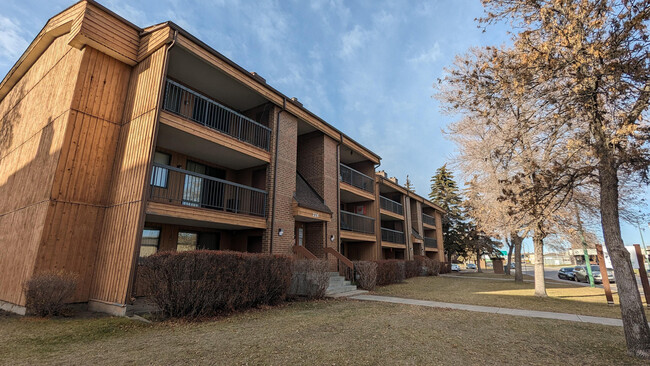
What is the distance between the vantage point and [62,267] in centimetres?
823

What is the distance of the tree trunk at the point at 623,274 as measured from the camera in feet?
16.1

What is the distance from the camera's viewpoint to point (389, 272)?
54.7ft

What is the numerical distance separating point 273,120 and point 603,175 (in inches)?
441

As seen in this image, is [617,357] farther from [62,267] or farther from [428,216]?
[428,216]

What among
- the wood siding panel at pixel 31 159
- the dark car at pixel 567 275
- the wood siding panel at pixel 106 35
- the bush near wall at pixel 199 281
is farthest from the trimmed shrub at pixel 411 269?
the wood siding panel at pixel 106 35

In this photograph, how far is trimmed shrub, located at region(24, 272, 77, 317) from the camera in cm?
704

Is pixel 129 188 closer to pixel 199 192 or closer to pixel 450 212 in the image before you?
pixel 199 192

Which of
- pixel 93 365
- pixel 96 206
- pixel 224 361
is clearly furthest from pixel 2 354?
pixel 96 206

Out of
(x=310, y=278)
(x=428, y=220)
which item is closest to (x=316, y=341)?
(x=310, y=278)

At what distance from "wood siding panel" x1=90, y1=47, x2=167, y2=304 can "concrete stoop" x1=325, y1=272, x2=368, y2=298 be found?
22.2 ft

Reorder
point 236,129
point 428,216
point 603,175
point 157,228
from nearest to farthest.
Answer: point 603,175
point 157,228
point 236,129
point 428,216

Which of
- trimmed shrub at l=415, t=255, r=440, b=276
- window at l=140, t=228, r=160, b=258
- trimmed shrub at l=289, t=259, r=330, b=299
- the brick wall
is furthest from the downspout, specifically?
trimmed shrub at l=415, t=255, r=440, b=276

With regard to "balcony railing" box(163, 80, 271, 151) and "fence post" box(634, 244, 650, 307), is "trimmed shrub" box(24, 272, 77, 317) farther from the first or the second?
"fence post" box(634, 244, 650, 307)

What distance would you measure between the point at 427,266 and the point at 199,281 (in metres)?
22.4
